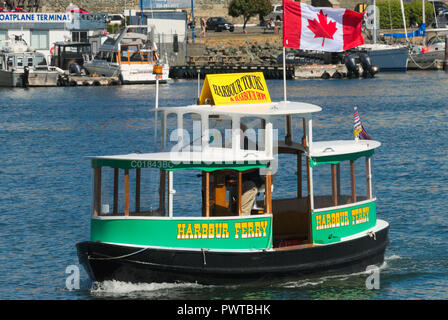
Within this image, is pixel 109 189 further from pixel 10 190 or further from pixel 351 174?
pixel 10 190

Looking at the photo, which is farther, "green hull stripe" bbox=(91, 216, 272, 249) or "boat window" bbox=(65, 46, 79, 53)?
"boat window" bbox=(65, 46, 79, 53)

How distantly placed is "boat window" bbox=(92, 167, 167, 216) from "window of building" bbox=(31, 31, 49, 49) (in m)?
70.5

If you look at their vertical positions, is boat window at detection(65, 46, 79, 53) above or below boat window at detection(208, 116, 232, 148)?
above

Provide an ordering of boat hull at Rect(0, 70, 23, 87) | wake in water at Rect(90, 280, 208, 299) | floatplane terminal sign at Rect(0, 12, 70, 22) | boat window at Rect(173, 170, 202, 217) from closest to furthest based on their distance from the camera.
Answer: wake in water at Rect(90, 280, 208, 299) → boat window at Rect(173, 170, 202, 217) → boat hull at Rect(0, 70, 23, 87) → floatplane terminal sign at Rect(0, 12, 70, 22)

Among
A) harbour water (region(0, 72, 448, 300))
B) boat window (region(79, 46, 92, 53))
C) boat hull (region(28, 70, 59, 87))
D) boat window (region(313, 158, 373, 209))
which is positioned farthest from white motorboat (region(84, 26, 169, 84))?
boat window (region(313, 158, 373, 209))

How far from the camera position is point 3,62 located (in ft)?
250

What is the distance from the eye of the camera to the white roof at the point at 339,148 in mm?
17547

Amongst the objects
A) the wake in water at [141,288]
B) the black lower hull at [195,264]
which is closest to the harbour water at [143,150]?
the wake in water at [141,288]

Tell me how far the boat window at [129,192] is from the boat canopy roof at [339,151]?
289cm

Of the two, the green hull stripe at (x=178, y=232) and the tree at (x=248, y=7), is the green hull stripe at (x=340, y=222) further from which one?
the tree at (x=248, y=7)

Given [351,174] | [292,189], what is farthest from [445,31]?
[351,174]

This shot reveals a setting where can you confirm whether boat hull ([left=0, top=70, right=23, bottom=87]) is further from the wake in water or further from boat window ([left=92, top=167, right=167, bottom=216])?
the wake in water

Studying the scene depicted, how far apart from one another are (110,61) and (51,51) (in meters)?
10.0

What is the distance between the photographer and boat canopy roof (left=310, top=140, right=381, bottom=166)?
17.5m
